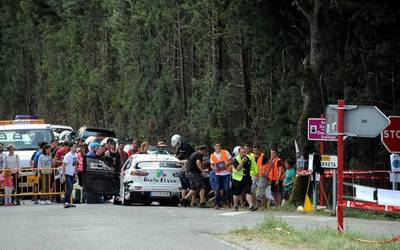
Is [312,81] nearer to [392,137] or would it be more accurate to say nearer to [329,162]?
[329,162]

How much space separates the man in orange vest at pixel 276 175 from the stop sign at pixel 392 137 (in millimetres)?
4844

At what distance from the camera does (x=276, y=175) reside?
22.2 metres

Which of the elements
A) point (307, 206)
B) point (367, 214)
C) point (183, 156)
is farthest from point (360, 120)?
point (183, 156)

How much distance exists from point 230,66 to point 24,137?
462 inches

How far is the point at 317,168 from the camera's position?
20.0 meters

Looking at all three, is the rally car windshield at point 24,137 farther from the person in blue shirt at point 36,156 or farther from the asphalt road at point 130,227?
the asphalt road at point 130,227

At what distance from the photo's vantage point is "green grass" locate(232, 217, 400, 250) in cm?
1192

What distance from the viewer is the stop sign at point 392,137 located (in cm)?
1775

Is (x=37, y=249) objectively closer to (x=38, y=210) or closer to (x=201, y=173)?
(x=38, y=210)

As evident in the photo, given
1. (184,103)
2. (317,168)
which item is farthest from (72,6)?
(317,168)

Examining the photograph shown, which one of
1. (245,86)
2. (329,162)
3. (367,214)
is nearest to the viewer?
(329,162)

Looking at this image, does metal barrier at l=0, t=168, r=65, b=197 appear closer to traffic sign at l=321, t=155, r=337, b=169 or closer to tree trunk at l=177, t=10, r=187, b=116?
traffic sign at l=321, t=155, r=337, b=169

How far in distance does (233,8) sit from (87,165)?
11.2 metres

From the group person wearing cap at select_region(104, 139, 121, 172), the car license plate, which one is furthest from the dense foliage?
person wearing cap at select_region(104, 139, 121, 172)
